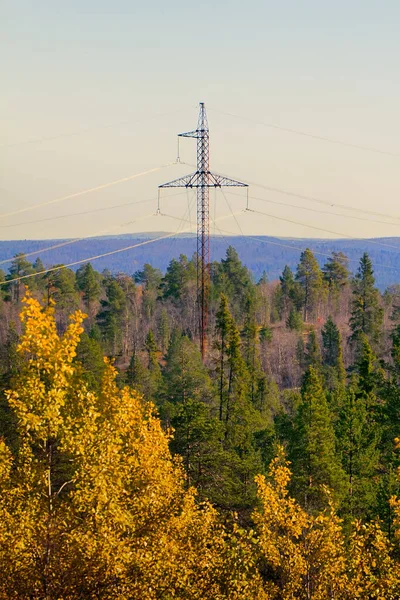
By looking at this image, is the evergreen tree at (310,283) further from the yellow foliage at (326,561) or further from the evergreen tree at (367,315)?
the yellow foliage at (326,561)

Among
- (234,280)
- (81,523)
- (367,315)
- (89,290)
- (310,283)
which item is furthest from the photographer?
(310,283)

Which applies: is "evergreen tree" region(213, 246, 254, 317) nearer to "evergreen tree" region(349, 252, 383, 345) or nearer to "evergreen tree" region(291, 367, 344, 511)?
"evergreen tree" region(349, 252, 383, 345)

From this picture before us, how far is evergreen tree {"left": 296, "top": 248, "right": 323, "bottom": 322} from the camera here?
13212cm

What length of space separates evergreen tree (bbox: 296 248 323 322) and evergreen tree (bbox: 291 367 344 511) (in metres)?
90.9

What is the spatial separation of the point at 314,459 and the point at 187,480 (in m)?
6.38

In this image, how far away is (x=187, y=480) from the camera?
1484 inches

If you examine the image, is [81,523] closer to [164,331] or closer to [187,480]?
[187,480]

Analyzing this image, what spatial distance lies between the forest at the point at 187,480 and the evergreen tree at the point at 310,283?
3052 centimetres

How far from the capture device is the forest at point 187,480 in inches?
616

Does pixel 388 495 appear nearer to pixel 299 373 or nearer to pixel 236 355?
pixel 236 355

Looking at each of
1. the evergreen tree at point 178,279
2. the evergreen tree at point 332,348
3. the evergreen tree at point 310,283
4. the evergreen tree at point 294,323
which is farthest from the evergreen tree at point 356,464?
the evergreen tree at point 310,283

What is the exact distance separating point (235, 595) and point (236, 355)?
134 ft

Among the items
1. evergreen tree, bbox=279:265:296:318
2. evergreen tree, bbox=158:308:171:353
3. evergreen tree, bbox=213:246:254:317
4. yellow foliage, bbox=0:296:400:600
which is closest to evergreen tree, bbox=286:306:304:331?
evergreen tree, bbox=213:246:254:317

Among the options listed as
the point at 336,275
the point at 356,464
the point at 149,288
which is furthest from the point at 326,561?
the point at 149,288
